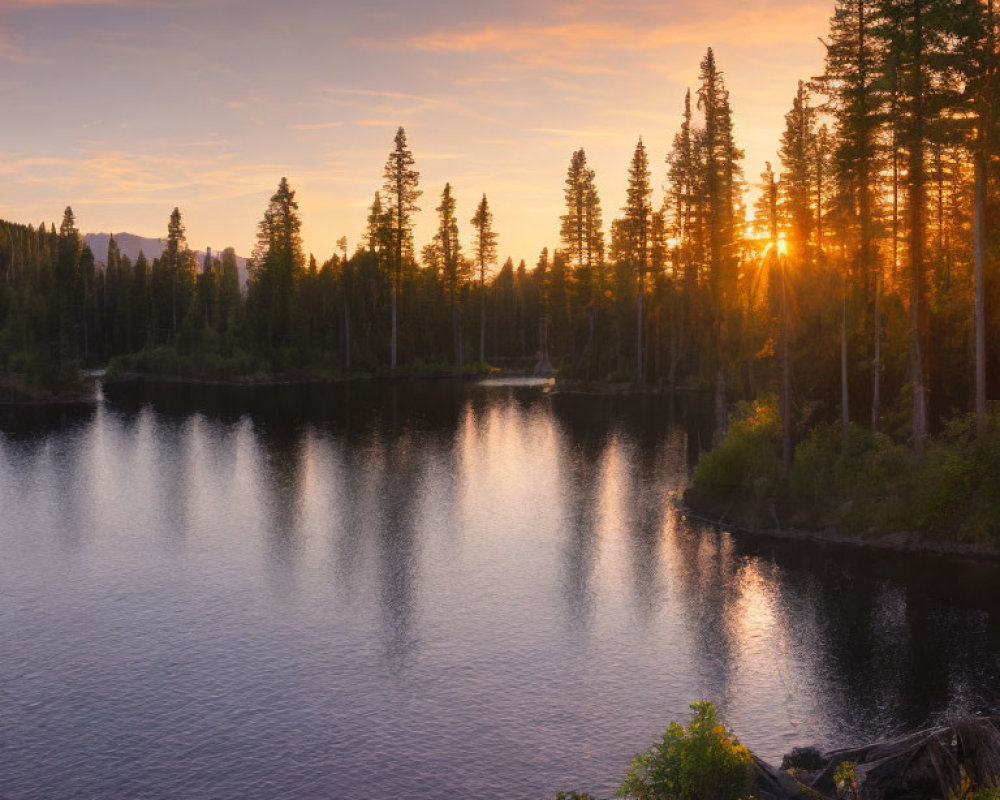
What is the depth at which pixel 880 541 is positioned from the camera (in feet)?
112

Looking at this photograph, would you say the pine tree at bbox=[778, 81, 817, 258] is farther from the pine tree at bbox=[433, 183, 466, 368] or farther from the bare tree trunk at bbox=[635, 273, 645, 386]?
the pine tree at bbox=[433, 183, 466, 368]

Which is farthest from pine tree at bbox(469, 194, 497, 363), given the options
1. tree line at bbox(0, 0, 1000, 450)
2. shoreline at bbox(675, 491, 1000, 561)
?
shoreline at bbox(675, 491, 1000, 561)

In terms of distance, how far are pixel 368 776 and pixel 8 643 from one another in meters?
13.0

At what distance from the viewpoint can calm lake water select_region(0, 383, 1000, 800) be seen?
19406mm

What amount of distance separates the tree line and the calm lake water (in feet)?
34.4

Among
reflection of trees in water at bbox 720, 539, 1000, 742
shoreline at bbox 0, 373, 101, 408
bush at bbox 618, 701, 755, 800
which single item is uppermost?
shoreline at bbox 0, 373, 101, 408

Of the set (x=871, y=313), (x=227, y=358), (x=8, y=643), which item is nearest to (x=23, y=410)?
(x=227, y=358)

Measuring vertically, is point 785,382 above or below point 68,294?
below

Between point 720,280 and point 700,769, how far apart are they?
39.7 meters

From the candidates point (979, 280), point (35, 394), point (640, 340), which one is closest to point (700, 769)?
point (979, 280)

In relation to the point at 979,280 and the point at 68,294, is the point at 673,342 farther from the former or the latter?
the point at 68,294

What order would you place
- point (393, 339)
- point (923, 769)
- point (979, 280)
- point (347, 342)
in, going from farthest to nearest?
point (393, 339)
point (347, 342)
point (979, 280)
point (923, 769)

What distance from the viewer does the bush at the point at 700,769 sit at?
1538cm

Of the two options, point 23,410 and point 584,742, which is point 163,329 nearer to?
point 23,410
